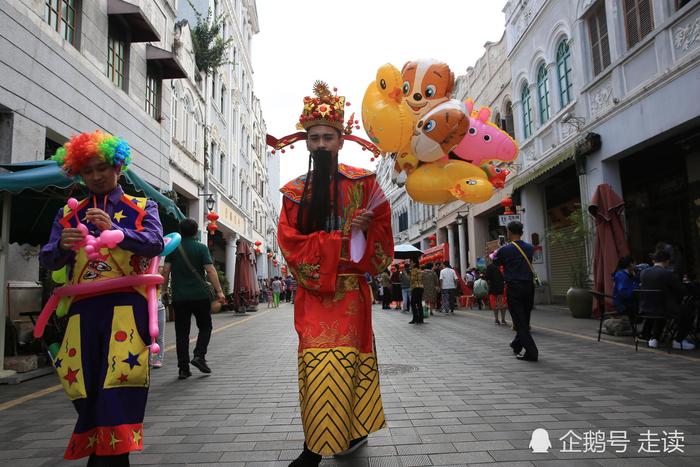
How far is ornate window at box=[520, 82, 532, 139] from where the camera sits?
17.4 m

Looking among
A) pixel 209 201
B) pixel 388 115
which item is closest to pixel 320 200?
pixel 388 115

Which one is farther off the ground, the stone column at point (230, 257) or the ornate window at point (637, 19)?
the ornate window at point (637, 19)

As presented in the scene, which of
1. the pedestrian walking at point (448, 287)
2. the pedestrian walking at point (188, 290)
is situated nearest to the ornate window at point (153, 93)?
the pedestrian walking at point (188, 290)

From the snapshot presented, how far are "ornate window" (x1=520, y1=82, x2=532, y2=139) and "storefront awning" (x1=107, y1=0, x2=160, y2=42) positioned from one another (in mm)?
12583

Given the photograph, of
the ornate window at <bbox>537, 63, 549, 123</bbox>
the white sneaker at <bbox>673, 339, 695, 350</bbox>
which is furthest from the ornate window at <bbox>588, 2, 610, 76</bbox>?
the white sneaker at <bbox>673, 339, 695, 350</bbox>

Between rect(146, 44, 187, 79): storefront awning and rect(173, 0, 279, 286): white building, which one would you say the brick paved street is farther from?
rect(173, 0, 279, 286): white building

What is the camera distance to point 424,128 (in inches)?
Result: 254

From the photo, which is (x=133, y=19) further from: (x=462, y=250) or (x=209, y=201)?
(x=462, y=250)

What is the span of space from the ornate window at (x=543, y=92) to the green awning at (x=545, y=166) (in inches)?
67.6

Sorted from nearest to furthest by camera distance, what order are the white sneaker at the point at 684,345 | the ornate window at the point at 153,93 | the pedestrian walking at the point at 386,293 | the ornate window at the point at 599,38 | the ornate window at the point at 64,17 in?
the white sneaker at the point at 684,345
the ornate window at the point at 64,17
the ornate window at the point at 599,38
the ornate window at the point at 153,93
the pedestrian walking at the point at 386,293

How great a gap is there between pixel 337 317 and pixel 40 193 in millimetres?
5357

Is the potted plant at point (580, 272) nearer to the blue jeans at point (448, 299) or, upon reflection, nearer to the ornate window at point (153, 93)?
the blue jeans at point (448, 299)

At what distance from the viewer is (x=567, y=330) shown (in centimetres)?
970

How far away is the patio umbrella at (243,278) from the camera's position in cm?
1884
